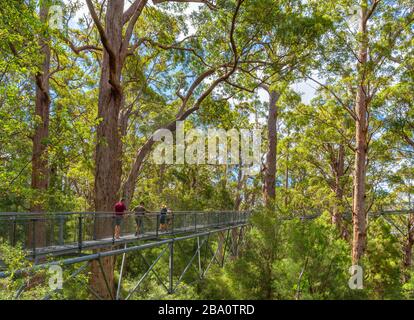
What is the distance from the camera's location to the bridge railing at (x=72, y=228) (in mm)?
7777

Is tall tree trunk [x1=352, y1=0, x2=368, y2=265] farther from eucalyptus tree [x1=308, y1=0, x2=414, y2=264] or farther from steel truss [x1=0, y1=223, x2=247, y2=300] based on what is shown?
steel truss [x1=0, y1=223, x2=247, y2=300]

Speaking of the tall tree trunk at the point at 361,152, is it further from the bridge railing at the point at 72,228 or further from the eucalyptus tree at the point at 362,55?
the bridge railing at the point at 72,228

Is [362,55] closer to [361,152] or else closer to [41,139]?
[361,152]

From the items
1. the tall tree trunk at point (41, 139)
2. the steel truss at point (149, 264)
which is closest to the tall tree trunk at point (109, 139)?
the steel truss at point (149, 264)

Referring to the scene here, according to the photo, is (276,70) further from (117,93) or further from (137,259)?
(137,259)

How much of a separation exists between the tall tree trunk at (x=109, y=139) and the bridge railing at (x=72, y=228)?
3.11 feet

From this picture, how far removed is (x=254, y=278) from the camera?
51.3 ft

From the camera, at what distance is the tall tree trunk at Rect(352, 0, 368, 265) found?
1361 cm

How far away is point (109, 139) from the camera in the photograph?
491 inches

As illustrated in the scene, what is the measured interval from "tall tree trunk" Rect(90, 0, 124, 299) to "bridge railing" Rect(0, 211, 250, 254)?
95cm

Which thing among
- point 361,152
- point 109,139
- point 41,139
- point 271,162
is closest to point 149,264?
point 271,162

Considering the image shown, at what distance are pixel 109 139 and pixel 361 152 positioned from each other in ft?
27.7

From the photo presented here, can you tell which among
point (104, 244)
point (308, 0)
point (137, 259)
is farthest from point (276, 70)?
point (137, 259)

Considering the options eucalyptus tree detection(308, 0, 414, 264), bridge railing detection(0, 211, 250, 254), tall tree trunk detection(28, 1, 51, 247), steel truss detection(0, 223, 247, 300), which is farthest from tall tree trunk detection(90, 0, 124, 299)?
eucalyptus tree detection(308, 0, 414, 264)
